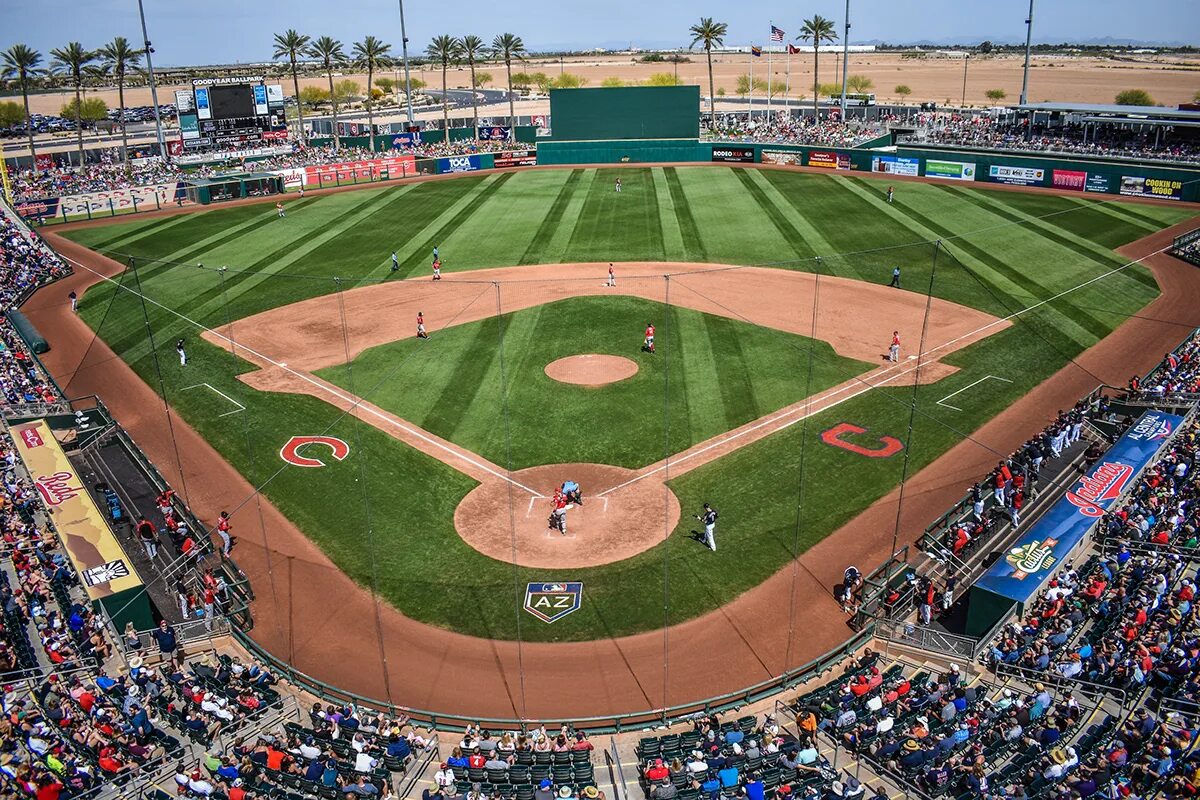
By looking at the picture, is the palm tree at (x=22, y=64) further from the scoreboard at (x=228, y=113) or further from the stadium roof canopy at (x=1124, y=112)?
the stadium roof canopy at (x=1124, y=112)

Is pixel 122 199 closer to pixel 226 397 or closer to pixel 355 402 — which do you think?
pixel 226 397

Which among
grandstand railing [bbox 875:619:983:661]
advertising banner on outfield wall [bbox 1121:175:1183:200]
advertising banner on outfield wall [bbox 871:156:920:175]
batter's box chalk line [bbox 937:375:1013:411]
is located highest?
advertising banner on outfield wall [bbox 871:156:920:175]

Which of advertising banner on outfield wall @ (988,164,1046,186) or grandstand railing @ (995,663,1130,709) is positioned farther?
advertising banner on outfield wall @ (988,164,1046,186)

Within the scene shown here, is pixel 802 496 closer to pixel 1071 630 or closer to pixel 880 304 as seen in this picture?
pixel 1071 630

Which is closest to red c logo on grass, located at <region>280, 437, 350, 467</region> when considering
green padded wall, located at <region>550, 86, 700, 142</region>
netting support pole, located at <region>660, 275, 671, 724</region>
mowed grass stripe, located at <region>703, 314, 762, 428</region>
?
netting support pole, located at <region>660, 275, 671, 724</region>

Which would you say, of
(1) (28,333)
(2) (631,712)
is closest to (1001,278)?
(2) (631,712)

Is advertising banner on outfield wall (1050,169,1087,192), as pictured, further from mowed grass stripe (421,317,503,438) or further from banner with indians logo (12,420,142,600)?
banner with indians logo (12,420,142,600)

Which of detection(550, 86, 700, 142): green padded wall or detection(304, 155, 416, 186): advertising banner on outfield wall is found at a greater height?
detection(550, 86, 700, 142): green padded wall

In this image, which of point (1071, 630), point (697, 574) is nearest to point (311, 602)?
point (697, 574)
